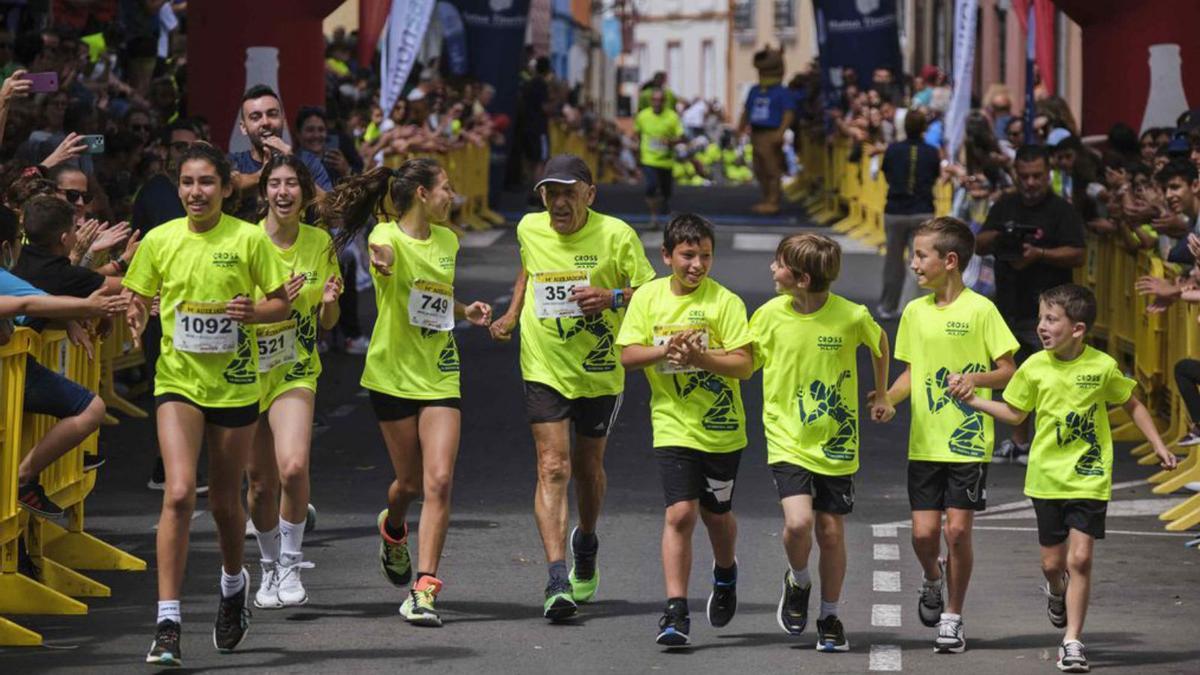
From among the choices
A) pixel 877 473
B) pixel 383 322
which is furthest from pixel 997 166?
pixel 383 322

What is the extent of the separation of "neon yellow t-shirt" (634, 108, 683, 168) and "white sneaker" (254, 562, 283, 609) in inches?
893

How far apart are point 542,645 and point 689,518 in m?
0.75

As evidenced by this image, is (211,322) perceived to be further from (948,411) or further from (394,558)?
(948,411)

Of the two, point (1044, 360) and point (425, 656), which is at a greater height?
point (1044, 360)

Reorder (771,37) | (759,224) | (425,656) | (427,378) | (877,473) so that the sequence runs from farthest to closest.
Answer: (771,37) < (759,224) < (877,473) < (427,378) < (425,656)

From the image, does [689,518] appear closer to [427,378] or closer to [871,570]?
[427,378]

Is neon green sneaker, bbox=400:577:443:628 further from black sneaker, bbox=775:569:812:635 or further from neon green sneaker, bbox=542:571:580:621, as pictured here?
black sneaker, bbox=775:569:812:635

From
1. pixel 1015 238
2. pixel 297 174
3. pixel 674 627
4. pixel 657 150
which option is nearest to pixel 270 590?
pixel 297 174

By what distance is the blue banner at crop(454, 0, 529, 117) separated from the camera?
34531 millimetres

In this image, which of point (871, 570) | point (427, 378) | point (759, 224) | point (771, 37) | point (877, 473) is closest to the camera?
point (427, 378)

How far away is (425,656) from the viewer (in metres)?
9.69

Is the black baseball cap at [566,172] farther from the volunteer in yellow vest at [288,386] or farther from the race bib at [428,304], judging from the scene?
the volunteer in yellow vest at [288,386]

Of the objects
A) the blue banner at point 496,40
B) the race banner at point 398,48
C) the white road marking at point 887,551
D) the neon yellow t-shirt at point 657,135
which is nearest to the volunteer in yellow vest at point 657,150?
the neon yellow t-shirt at point 657,135

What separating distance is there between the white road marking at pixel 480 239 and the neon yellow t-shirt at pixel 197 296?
20251mm
